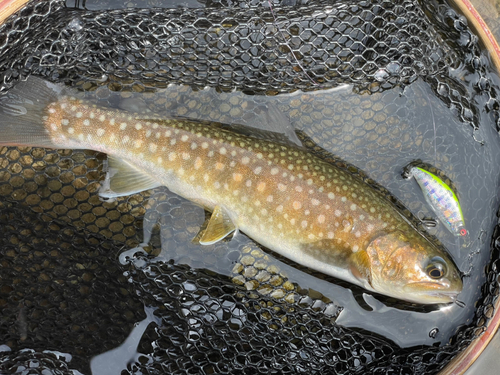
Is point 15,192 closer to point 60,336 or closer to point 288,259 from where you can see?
point 60,336

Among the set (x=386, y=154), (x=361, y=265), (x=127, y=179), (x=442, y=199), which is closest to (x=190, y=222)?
(x=127, y=179)

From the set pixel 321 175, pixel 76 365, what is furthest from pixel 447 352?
pixel 76 365

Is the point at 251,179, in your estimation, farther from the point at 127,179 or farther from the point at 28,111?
the point at 28,111

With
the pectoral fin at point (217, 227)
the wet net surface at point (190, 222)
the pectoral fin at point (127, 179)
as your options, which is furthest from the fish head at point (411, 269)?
the pectoral fin at point (127, 179)

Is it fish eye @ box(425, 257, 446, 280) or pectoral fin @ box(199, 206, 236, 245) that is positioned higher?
fish eye @ box(425, 257, 446, 280)

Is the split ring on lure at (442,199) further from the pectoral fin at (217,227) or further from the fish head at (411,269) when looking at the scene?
the pectoral fin at (217,227)

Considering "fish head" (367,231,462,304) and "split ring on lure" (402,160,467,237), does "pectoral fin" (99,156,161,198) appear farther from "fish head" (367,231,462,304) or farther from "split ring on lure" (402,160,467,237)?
"split ring on lure" (402,160,467,237)

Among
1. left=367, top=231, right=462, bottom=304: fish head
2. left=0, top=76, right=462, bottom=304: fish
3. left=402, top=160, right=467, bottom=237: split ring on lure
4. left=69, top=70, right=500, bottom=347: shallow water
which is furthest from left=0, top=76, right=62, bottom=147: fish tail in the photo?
left=402, top=160, right=467, bottom=237: split ring on lure
